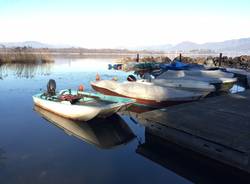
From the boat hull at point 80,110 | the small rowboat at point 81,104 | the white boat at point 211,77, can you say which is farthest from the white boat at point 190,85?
the boat hull at point 80,110

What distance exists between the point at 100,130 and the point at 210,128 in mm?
5047

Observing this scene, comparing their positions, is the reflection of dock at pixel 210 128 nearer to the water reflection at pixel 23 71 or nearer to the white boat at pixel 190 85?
the white boat at pixel 190 85

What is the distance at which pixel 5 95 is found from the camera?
20.3 meters

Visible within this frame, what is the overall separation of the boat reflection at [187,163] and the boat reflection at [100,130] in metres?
1.20

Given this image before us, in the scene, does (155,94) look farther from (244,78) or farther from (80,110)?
(244,78)

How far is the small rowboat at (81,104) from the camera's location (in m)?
12.0

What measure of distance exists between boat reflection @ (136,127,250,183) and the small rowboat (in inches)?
89.5

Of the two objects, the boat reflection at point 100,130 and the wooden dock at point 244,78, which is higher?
the wooden dock at point 244,78

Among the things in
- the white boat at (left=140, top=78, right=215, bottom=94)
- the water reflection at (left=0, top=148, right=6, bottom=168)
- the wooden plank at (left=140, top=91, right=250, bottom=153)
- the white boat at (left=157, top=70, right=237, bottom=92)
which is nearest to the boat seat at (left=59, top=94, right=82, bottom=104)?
the water reflection at (left=0, top=148, right=6, bottom=168)

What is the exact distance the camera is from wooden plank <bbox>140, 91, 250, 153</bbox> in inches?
324

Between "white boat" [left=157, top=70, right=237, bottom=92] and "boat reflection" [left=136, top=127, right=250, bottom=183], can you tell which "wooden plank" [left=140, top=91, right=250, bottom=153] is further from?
"white boat" [left=157, top=70, right=237, bottom=92]

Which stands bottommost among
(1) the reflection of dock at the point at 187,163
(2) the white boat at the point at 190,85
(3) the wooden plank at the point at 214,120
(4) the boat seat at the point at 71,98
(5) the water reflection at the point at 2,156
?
(5) the water reflection at the point at 2,156

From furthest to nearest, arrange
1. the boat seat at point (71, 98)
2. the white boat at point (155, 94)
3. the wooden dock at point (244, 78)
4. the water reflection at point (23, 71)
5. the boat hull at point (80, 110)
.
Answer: the water reflection at point (23, 71) → the wooden dock at point (244, 78) → the white boat at point (155, 94) → the boat seat at point (71, 98) → the boat hull at point (80, 110)

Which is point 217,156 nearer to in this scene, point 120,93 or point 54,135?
point 54,135
